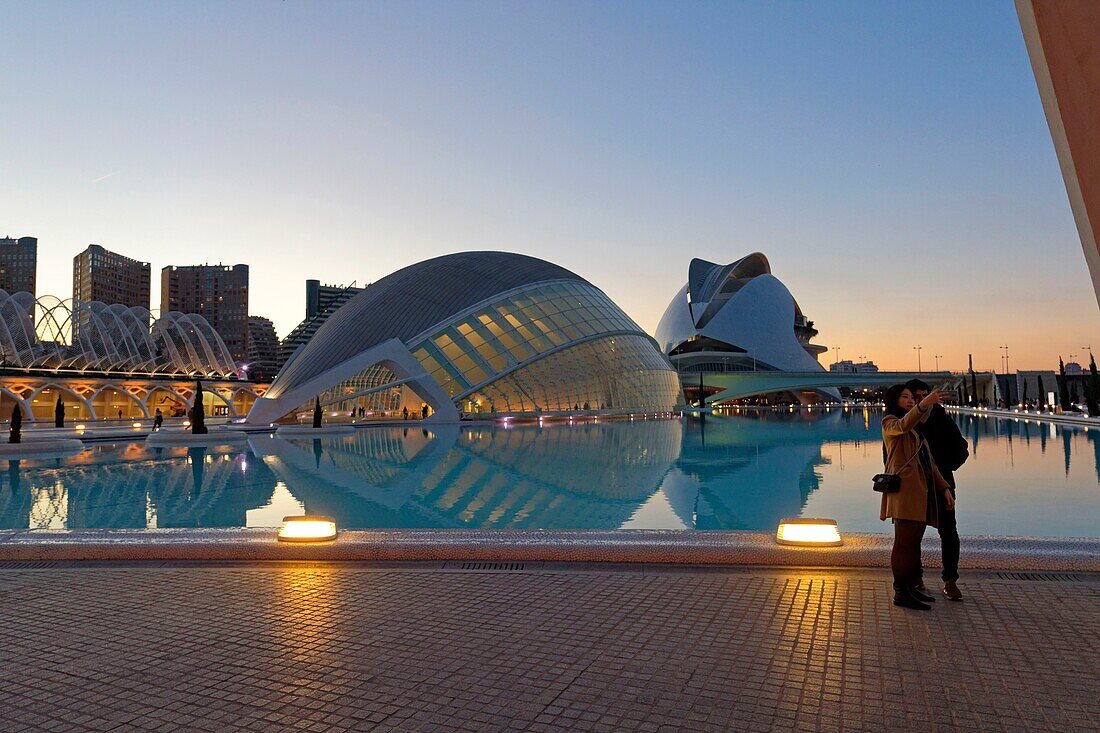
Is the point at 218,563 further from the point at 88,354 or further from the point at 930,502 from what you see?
the point at 88,354

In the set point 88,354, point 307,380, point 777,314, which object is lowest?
point 307,380

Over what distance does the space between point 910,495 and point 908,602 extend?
2.26 feet

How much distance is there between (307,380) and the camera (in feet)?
123

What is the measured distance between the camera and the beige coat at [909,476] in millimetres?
5125

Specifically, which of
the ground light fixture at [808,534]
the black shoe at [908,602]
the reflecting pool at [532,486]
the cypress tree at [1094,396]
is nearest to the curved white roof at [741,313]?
the cypress tree at [1094,396]

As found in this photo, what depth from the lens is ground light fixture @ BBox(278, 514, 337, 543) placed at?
7.18 metres

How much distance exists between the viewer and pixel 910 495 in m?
5.15

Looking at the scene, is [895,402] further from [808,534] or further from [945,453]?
[808,534]

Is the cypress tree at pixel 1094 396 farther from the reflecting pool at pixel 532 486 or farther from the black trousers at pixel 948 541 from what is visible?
the black trousers at pixel 948 541

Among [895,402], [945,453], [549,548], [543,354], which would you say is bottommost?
[549,548]

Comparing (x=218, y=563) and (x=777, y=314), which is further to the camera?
(x=777, y=314)

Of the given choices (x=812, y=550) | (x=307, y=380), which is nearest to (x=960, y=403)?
(x=307, y=380)

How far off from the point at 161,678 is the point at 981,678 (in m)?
4.08

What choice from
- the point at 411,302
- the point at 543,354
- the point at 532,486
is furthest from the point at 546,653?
the point at 411,302
